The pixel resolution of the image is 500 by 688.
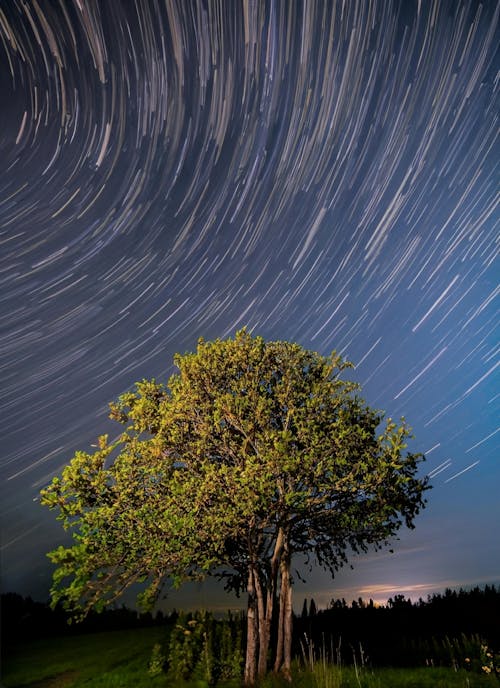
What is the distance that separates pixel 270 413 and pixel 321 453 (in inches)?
92.7

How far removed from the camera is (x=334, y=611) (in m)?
30.9

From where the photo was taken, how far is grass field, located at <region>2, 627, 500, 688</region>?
15.3m

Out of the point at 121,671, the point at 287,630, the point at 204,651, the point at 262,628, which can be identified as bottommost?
the point at 121,671

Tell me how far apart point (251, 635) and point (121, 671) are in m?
7.67

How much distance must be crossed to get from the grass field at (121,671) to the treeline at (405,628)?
4.46 metres

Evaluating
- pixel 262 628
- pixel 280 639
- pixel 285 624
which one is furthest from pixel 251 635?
pixel 285 624

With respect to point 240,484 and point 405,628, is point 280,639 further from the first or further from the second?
point 405,628

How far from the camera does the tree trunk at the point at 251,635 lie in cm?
1786

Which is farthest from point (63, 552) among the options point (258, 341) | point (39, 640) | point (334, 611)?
point (39, 640)

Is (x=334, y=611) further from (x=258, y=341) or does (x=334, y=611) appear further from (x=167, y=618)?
(x=258, y=341)

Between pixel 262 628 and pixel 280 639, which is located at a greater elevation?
pixel 262 628

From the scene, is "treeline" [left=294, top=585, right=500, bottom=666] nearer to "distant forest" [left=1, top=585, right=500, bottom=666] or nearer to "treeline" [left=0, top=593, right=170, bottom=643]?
"distant forest" [left=1, top=585, right=500, bottom=666]

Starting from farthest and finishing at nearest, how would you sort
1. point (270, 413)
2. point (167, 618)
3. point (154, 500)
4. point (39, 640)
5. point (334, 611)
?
point (167, 618) < point (39, 640) < point (334, 611) < point (270, 413) < point (154, 500)

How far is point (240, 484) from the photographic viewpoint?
16.7 metres
